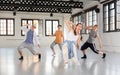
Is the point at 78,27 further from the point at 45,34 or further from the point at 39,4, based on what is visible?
the point at 45,34

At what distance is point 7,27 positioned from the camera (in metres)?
26.2

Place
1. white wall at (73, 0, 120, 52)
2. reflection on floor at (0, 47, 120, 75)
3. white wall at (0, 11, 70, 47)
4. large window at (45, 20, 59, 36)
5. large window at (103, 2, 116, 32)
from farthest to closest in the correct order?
large window at (45, 20, 59, 36) < white wall at (0, 11, 70, 47) < large window at (103, 2, 116, 32) < white wall at (73, 0, 120, 52) < reflection on floor at (0, 47, 120, 75)

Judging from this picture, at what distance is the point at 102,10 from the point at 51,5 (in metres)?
4.18

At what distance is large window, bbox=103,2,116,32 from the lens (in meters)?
16.1

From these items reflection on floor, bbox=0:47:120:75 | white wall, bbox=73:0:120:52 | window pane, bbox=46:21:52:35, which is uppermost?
window pane, bbox=46:21:52:35

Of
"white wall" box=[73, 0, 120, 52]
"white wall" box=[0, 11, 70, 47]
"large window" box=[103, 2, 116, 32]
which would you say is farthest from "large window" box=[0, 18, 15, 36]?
"large window" box=[103, 2, 116, 32]

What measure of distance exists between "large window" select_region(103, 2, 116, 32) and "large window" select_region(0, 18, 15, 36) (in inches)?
467

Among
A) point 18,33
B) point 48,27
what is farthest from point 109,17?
point 18,33

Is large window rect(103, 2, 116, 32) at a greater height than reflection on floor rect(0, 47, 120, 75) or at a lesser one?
greater

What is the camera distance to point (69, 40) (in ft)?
25.9

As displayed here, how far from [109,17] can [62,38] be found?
566 cm

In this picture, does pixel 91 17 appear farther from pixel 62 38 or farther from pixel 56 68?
pixel 56 68

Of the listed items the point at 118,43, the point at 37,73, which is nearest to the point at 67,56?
the point at 37,73

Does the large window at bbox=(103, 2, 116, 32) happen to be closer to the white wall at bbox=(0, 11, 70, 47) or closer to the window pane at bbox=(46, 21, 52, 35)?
the white wall at bbox=(0, 11, 70, 47)
